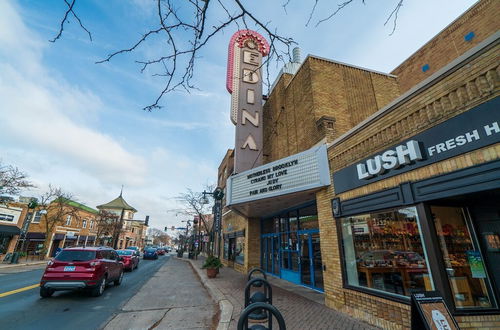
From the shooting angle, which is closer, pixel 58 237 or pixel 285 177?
pixel 285 177

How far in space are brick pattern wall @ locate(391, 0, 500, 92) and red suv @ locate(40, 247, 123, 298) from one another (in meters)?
18.6

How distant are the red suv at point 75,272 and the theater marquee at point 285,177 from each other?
5.60 m

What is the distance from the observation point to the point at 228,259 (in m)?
18.9

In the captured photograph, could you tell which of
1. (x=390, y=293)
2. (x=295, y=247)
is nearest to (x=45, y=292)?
(x=295, y=247)

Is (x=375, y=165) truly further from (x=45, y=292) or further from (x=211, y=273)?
(x=45, y=292)

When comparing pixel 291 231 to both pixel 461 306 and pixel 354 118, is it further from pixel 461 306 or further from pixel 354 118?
pixel 461 306

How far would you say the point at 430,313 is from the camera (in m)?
2.68

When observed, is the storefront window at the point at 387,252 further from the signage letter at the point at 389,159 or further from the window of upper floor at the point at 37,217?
the window of upper floor at the point at 37,217

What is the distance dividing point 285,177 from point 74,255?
7.98m

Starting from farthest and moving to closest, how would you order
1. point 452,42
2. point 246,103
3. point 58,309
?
point 246,103
point 452,42
point 58,309

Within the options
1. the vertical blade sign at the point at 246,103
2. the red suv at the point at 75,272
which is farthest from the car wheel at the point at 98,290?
the vertical blade sign at the point at 246,103

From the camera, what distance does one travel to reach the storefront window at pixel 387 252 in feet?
16.2

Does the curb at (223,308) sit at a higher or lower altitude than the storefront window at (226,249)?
lower

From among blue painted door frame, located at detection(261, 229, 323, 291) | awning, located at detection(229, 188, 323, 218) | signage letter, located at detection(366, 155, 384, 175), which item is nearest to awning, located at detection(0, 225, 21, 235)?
blue painted door frame, located at detection(261, 229, 323, 291)
